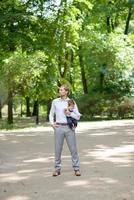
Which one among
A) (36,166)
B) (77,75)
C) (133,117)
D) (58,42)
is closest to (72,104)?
(36,166)

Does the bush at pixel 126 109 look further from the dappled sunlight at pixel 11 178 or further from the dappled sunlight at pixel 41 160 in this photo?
the dappled sunlight at pixel 11 178

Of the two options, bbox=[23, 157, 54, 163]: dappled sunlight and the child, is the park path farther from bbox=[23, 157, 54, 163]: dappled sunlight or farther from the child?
the child

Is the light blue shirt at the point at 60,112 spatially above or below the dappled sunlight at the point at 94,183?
above

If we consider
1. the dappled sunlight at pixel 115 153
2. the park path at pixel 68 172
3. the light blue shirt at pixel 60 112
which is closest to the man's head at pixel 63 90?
the light blue shirt at pixel 60 112

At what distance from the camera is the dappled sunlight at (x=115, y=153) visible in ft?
41.1

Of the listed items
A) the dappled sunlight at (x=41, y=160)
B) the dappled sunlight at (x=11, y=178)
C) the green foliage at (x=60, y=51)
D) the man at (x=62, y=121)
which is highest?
the green foliage at (x=60, y=51)

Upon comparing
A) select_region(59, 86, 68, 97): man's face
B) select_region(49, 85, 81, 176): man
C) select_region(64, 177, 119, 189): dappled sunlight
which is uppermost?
select_region(59, 86, 68, 97): man's face

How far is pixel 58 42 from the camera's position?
30.2 m

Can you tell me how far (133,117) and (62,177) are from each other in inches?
996

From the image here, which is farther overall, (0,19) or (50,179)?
(0,19)

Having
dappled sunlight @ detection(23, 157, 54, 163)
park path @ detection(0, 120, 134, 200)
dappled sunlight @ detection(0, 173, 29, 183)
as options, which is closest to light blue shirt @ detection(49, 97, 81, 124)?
park path @ detection(0, 120, 134, 200)

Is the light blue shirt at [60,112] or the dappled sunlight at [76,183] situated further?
the light blue shirt at [60,112]

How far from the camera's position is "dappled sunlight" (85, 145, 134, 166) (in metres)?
12.5

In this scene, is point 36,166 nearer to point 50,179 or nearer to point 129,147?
point 50,179
